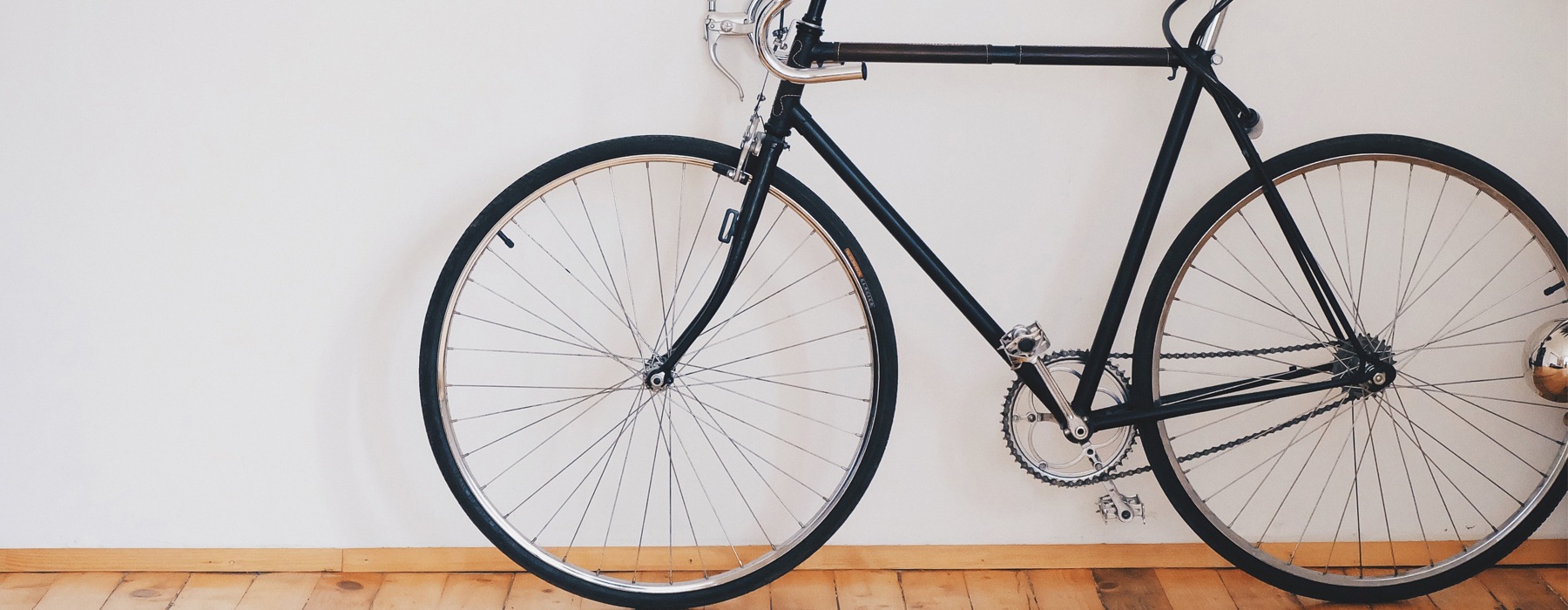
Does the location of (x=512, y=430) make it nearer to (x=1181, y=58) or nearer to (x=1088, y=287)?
(x=1088, y=287)

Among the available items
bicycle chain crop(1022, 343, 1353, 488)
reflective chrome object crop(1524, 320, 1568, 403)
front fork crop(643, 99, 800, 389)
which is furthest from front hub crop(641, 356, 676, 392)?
reflective chrome object crop(1524, 320, 1568, 403)

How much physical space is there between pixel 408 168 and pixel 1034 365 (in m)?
1.08

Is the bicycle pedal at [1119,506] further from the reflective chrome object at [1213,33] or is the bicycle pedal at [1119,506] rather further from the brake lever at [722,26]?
the brake lever at [722,26]

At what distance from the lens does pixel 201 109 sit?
1.80m

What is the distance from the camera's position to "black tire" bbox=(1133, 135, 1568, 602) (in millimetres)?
1729

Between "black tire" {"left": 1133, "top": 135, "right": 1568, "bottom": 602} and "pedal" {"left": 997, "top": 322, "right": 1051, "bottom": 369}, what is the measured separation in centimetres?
18

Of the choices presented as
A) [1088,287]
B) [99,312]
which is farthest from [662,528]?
[99,312]

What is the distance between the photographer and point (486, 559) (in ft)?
6.60

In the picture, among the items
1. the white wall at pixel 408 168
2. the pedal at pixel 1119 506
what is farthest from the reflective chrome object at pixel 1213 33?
the pedal at pixel 1119 506

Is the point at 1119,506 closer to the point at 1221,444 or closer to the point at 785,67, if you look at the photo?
the point at 1221,444

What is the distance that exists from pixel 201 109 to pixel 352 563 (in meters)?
0.85

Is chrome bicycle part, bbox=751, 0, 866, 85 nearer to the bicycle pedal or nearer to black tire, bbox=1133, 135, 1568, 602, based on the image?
black tire, bbox=1133, 135, 1568, 602

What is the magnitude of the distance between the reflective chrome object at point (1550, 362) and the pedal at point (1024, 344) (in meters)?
0.82

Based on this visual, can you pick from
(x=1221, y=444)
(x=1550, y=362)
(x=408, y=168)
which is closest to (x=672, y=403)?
(x=408, y=168)
